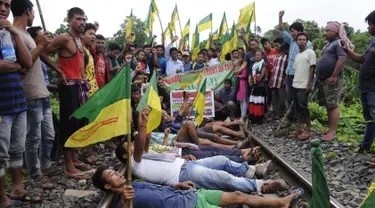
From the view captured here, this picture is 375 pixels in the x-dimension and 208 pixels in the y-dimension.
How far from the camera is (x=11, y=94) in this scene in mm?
3420

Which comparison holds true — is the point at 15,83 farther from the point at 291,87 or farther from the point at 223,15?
the point at 223,15

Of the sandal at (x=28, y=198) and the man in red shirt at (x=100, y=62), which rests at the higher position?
the man in red shirt at (x=100, y=62)

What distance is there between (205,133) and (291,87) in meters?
2.28

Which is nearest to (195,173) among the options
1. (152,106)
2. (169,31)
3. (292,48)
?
(152,106)

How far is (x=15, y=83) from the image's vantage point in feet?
11.4

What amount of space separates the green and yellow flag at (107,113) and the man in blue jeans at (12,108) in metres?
0.96

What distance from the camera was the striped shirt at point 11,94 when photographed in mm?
3348

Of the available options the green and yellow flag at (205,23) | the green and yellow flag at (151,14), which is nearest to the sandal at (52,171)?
the green and yellow flag at (151,14)

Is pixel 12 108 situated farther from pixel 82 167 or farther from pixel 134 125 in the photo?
pixel 134 125

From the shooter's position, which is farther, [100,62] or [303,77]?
[303,77]

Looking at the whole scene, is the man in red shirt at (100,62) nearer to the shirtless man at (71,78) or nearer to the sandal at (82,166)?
the shirtless man at (71,78)

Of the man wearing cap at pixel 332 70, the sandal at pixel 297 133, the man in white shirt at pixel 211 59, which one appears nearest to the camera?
the man wearing cap at pixel 332 70

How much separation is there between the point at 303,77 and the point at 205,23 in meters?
7.83

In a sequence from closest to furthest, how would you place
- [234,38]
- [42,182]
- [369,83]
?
1. [42,182]
2. [369,83]
3. [234,38]
